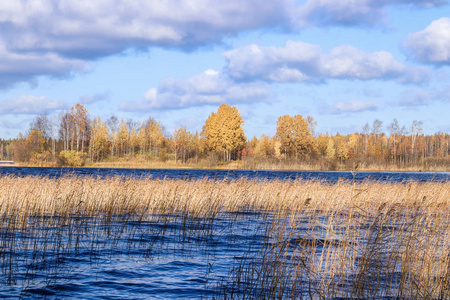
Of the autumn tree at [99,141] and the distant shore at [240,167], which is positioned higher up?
the autumn tree at [99,141]

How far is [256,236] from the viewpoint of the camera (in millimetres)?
11328

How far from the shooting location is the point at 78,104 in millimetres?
85062

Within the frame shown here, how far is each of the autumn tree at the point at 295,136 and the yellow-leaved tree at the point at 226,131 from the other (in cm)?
903

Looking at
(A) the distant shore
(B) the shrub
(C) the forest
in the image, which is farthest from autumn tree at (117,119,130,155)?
(B) the shrub

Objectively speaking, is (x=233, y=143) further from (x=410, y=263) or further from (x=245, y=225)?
(x=410, y=263)

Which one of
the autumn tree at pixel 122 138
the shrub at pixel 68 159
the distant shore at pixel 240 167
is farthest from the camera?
the autumn tree at pixel 122 138

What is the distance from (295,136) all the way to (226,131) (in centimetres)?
1564

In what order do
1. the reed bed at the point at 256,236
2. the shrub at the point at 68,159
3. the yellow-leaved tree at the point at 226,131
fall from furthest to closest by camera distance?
1. the yellow-leaved tree at the point at 226,131
2. the shrub at the point at 68,159
3. the reed bed at the point at 256,236

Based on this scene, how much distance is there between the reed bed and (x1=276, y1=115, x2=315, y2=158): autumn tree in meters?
62.2

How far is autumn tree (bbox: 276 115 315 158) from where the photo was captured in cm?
8112

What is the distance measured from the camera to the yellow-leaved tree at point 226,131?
74.4 m

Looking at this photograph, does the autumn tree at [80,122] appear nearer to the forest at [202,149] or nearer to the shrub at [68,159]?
the forest at [202,149]

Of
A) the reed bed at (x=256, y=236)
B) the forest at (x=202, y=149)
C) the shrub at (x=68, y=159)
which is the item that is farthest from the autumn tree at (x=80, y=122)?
the reed bed at (x=256, y=236)

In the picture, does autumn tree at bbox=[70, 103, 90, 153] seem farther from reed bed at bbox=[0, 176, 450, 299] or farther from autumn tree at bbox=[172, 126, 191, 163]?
→ reed bed at bbox=[0, 176, 450, 299]
